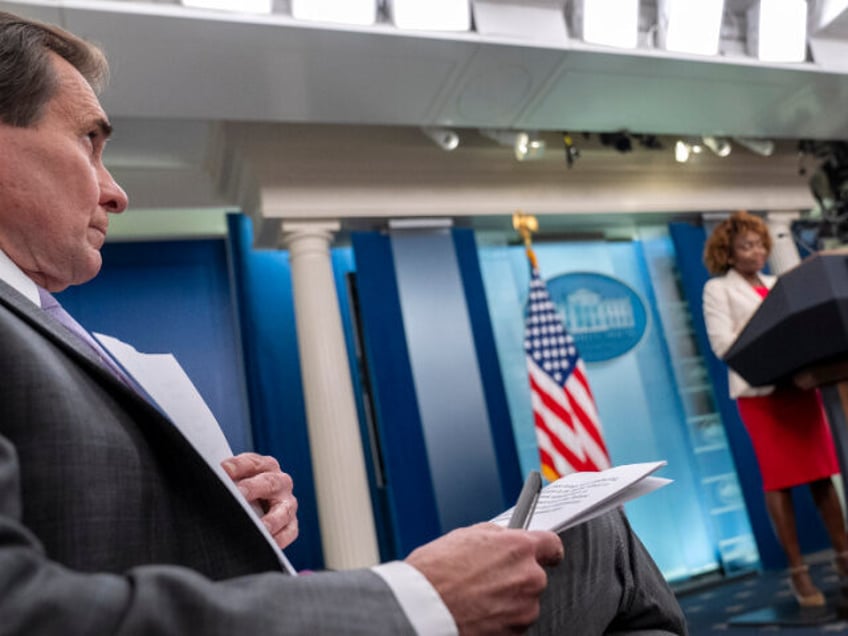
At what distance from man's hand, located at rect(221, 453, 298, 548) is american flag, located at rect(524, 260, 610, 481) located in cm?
289

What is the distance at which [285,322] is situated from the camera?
433cm

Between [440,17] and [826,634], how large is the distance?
2.60 metres

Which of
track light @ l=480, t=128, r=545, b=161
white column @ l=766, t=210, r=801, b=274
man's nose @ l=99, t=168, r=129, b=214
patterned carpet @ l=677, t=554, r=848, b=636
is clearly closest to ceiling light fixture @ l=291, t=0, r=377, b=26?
track light @ l=480, t=128, r=545, b=161

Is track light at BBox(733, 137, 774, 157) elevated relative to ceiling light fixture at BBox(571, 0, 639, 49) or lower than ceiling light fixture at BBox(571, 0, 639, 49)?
lower

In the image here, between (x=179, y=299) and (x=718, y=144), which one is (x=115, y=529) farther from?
(x=718, y=144)

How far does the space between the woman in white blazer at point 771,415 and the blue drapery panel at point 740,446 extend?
140 cm

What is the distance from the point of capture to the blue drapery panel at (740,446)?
4.36m

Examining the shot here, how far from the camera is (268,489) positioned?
0.90m

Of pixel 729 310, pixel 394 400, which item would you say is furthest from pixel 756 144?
pixel 394 400

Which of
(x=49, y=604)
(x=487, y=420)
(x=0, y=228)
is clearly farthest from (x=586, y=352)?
(x=49, y=604)

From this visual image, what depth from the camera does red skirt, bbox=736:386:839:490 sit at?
2908mm

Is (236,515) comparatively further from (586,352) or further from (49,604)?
(586,352)

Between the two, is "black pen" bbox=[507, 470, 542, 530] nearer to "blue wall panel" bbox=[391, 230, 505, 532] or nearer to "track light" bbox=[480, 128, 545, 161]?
"blue wall panel" bbox=[391, 230, 505, 532]

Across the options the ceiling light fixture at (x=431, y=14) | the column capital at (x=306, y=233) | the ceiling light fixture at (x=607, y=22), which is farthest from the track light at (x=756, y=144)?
the column capital at (x=306, y=233)
